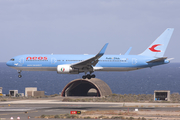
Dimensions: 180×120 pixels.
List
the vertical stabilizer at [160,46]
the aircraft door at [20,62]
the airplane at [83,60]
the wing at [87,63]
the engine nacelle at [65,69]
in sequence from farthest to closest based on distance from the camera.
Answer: the vertical stabilizer at [160,46]
the aircraft door at [20,62]
the airplane at [83,60]
the engine nacelle at [65,69]
the wing at [87,63]

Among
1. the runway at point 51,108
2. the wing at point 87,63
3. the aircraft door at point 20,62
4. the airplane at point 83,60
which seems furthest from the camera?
the aircraft door at point 20,62

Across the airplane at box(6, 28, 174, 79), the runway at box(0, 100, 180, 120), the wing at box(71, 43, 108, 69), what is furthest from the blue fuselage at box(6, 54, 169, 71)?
the runway at box(0, 100, 180, 120)

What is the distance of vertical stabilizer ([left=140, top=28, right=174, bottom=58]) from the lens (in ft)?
239

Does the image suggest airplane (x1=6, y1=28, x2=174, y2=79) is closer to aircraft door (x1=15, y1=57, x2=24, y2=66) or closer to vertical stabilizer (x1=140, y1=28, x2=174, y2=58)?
aircraft door (x1=15, y1=57, x2=24, y2=66)

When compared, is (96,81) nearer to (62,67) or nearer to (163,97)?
(163,97)

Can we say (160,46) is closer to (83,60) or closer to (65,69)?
(83,60)

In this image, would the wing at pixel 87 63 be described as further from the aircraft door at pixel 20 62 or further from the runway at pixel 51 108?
the aircraft door at pixel 20 62

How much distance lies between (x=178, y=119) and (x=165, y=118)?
2023mm

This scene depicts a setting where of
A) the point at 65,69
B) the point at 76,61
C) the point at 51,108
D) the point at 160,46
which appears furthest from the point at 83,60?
the point at 160,46

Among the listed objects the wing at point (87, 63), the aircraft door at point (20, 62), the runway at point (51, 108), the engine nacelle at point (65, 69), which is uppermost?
the aircraft door at point (20, 62)

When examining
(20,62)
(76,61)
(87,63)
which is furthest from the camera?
(20,62)

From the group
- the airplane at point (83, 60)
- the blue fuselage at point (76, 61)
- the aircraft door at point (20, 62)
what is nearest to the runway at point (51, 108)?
the airplane at point (83, 60)

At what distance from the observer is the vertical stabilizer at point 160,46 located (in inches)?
2867

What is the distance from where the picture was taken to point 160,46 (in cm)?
7344
